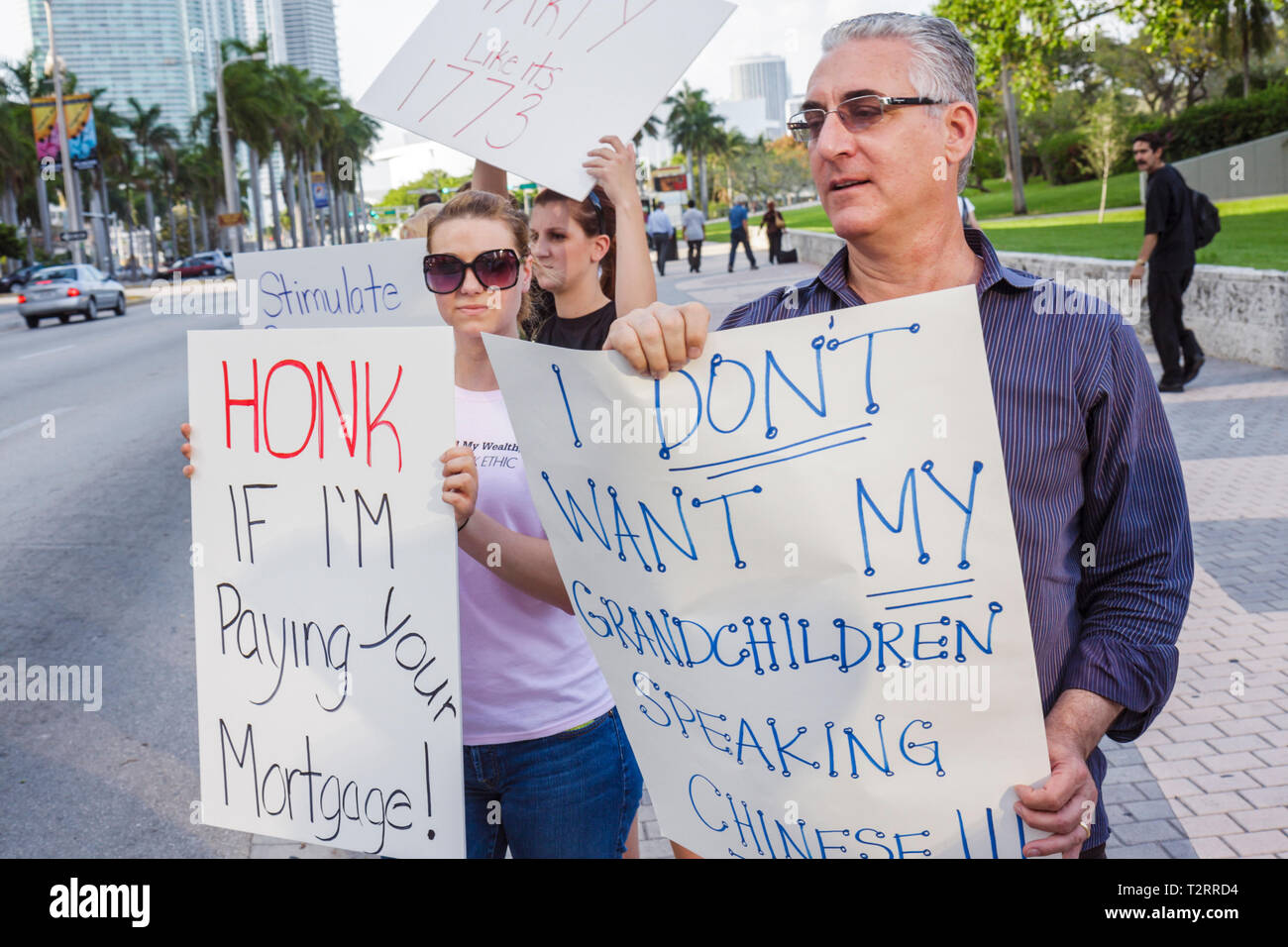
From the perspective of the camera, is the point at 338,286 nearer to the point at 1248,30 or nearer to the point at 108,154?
the point at 1248,30

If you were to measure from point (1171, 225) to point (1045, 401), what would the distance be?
370 inches

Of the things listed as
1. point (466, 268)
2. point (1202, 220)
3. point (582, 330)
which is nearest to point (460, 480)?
point (466, 268)

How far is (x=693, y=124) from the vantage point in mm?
114062

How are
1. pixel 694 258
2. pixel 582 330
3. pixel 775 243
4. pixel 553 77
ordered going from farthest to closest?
pixel 694 258
pixel 775 243
pixel 582 330
pixel 553 77

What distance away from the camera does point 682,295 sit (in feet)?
81.8

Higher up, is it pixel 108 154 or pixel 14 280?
pixel 108 154

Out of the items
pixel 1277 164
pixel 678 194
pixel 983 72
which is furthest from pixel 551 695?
pixel 678 194

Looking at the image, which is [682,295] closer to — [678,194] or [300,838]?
[300,838]

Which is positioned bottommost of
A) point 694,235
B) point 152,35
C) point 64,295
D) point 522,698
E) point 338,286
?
point 522,698

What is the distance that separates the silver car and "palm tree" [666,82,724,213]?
84006 millimetres

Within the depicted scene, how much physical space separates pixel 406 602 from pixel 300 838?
1.69ft

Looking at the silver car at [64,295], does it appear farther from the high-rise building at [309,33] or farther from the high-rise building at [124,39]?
the high-rise building at [309,33]

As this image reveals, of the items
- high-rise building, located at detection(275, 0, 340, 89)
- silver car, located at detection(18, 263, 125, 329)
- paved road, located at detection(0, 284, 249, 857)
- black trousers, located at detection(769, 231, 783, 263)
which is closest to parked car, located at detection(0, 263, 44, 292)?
silver car, located at detection(18, 263, 125, 329)

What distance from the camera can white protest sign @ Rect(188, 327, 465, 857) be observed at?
2.24 meters
